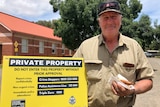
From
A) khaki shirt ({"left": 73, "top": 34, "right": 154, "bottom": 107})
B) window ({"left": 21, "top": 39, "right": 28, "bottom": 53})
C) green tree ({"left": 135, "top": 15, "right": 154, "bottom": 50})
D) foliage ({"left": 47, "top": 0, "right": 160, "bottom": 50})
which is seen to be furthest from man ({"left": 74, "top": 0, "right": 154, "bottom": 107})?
window ({"left": 21, "top": 39, "right": 28, "bottom": 53})

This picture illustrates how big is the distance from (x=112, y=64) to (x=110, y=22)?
477 millimetres

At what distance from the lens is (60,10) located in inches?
1083

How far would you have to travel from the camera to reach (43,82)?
3133mm

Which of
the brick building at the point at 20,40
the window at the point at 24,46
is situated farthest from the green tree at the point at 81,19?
the window at the point at 24,46

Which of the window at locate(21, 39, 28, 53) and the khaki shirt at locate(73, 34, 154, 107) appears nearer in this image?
the khaki shirt at locate(73, 34, 154, 107)

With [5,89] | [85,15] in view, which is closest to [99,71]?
[5,89]

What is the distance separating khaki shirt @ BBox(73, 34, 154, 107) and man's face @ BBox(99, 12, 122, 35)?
0.15 m

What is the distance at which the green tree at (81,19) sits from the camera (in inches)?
1040

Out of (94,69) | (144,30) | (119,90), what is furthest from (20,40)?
(119,90)

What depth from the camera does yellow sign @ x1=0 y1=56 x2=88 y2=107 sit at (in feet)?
9.77

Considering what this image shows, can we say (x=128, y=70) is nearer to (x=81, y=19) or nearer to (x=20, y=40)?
(x=81, y=19)

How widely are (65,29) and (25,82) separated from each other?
24.3 meters

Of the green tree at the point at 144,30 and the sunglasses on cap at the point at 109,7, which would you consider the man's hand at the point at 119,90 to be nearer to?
the sunglasses on cap at the point at 109,7

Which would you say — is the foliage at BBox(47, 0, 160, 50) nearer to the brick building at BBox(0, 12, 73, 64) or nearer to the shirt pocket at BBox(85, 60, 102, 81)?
the brick building at BBox(0, 12, 73, 64)
